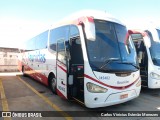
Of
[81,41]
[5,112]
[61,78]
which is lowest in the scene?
[5,112]

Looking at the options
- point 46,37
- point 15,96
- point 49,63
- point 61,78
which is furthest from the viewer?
point 46,37

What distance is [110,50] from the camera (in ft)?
17.6

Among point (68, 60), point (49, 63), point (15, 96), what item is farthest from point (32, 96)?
point (68, 60)

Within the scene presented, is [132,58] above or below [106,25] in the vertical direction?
below

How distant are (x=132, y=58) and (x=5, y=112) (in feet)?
14.4

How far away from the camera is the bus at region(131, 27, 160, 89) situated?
7566mm

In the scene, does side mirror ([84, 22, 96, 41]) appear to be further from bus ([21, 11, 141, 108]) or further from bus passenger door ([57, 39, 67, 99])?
bus passenger door ([57, 39, 67, 99])

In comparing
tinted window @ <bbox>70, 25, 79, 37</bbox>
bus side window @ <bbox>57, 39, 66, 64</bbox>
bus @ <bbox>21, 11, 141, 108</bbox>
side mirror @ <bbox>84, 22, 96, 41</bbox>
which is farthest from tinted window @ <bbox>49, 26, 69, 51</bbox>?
side mirror @ <bbox>84, 22, 96, 41</bbox>

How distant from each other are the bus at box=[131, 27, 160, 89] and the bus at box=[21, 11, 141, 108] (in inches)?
76.8

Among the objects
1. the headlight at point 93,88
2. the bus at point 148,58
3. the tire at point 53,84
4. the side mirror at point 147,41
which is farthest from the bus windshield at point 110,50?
the tire at point 53,84

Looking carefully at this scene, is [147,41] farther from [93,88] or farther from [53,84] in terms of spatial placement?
[53,84]

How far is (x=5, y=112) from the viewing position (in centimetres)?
538

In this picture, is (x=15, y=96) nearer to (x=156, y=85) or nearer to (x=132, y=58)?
(x=132, y=58)

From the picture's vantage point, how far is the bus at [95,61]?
4.93 meters
